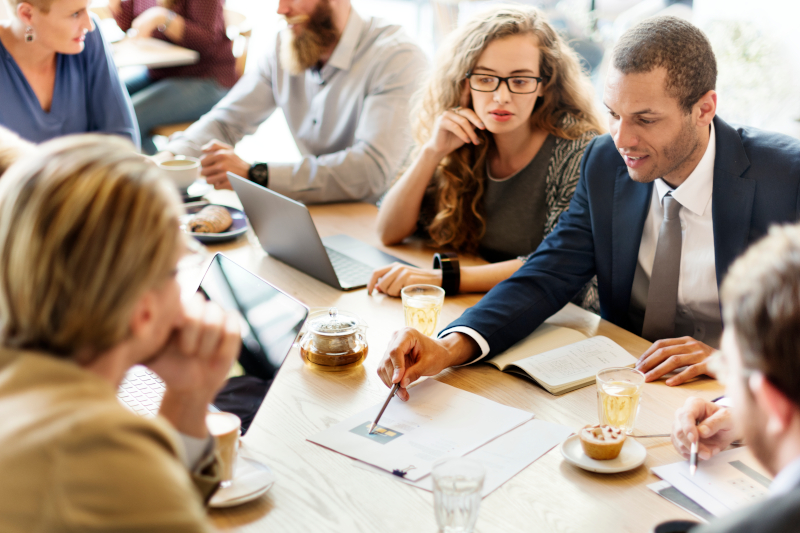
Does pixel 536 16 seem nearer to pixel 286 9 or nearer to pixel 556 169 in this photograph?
pixel 556 169

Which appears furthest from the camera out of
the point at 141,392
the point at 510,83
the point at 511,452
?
the point at 510,83

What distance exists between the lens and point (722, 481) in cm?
100

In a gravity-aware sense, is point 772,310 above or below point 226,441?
above

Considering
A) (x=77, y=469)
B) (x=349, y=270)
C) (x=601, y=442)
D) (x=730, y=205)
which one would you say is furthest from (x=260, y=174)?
(x=77, y=469)

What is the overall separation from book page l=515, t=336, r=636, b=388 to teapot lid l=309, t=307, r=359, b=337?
0.33 m

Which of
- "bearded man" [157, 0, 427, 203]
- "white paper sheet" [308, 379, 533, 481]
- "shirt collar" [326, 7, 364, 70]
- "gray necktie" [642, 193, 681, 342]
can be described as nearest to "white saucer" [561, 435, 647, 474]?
"white paper sheet" [308, 379, 533, 481]

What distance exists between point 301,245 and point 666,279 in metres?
0.88

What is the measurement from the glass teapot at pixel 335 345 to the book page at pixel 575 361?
312mm

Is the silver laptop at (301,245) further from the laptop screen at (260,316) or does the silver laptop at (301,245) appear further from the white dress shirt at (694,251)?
the white dress shirt at (694,251)

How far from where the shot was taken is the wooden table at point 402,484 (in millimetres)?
919

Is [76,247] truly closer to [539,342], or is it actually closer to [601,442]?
[601,442]

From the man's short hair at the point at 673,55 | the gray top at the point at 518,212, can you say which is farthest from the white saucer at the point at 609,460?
the gray top at the point at 518,212

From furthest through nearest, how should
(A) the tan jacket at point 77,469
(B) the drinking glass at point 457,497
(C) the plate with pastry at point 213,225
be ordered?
(C) the plate with pastry at point 213,225
(B) the drinking glass at point 457,497
(A) the tan jacket at point 77,469

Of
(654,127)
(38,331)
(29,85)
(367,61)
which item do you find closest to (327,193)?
(367,61)
